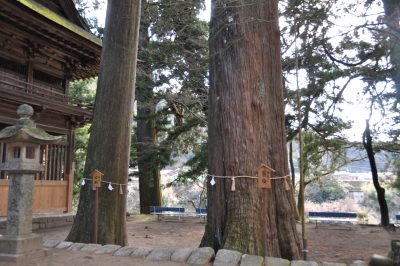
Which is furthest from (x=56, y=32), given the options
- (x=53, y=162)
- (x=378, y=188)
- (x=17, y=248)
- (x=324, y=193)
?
(x=324, y=193)

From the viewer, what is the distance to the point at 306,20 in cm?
841

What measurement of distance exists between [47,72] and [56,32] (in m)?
2.19

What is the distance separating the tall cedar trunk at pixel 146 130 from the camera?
14.8 m

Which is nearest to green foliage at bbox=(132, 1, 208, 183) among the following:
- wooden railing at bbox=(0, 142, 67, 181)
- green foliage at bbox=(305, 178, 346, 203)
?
wooden railing at bbox=(0, 142, 67, 181)

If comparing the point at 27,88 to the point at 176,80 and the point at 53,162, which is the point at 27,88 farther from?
the point at 176,80

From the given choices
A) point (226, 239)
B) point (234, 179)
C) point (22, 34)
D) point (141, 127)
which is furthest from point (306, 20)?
point (141, 127)

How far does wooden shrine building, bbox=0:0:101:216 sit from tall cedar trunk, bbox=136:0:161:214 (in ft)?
6.05

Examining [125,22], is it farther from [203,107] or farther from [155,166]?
[155,166]

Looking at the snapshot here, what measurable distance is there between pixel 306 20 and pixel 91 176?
5.57 metres

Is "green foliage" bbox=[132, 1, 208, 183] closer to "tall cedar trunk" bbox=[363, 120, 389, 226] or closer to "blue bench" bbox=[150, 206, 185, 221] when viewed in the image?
"blue bench" bbox=[150, 206, 185, 221]

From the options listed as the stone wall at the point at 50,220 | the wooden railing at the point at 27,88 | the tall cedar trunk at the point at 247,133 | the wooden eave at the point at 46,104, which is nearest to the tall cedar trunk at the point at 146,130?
the wooden eave at the point at 46,104

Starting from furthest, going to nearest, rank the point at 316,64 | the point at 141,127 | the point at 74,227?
the point at 141,127 < the point at 316,64 < the point at 74,227

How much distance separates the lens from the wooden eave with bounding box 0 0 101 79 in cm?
1005

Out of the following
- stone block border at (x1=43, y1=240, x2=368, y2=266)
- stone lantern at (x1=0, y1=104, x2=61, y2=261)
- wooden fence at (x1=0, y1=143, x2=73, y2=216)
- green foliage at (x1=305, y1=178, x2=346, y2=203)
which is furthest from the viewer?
green foliage at (x1=305, y1=178, x2=346, y2=203)
